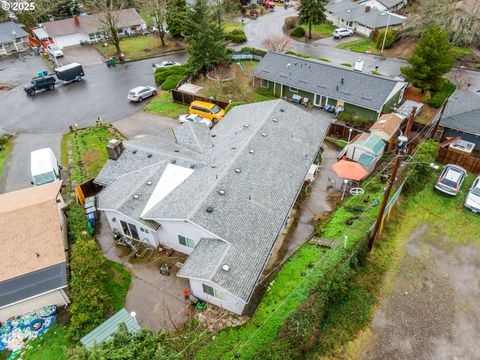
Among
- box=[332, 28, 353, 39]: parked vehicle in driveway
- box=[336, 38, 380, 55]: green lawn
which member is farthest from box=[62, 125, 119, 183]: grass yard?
box=[332, 28, 353, 39]: parked vehicle in driveway

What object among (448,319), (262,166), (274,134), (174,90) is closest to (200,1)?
(174,90)

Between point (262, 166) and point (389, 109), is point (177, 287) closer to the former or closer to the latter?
point (262, 166)

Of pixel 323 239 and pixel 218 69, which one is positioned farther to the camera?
pixel 218 69

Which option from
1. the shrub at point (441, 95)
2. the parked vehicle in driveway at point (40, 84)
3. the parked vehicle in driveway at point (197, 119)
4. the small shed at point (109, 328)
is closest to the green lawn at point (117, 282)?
the small shed at point (109, 328)

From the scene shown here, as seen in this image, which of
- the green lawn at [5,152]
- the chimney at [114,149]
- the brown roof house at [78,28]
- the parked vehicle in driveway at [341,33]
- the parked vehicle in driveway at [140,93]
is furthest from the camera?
the brown roof house at [78,28]

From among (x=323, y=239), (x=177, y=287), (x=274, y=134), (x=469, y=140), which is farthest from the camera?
(x=469, y=140)

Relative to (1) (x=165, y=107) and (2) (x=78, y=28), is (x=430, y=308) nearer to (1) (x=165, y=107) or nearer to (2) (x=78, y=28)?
(1) (x=165, y=107)

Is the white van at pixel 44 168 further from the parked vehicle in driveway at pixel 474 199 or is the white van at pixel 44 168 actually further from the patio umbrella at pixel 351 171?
the parked vehicle in driveway at pixel 474 199

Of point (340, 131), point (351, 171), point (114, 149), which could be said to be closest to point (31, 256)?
point (114, 149)
